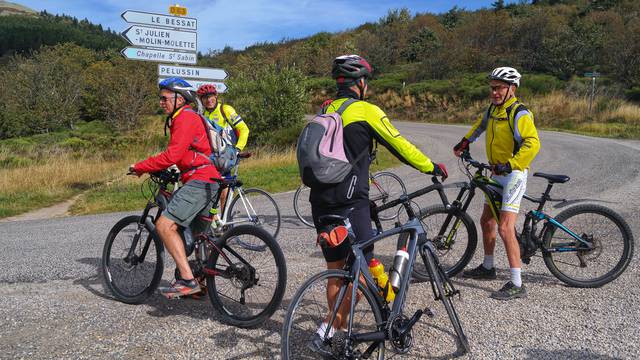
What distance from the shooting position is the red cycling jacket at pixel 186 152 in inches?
156

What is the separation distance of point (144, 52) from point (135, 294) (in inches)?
328

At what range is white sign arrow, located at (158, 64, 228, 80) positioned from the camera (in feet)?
37.7

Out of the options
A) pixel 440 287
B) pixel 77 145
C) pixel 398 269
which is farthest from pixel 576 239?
pixel 77 145

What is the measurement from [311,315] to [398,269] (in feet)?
2.20

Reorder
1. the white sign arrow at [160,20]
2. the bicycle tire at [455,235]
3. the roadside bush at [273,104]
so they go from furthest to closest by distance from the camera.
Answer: the roadside bush at [273,104], the white sign arrow at [160,20], the bicycle tire at [455,235]

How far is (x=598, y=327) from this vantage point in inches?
146

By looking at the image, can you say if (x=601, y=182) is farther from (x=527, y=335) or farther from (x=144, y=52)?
(x=144, y=52)

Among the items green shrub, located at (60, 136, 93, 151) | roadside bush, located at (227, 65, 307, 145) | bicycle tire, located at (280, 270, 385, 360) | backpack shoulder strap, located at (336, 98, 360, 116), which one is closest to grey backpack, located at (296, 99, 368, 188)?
backpack shoulder strap, located at (336, 98, 360, 116)

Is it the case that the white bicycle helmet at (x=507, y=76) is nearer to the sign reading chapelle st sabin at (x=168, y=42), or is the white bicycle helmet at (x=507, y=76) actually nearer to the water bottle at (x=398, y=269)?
the water bottle at (x=398, y=269)

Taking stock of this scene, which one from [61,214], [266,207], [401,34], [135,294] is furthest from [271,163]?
[401,34]

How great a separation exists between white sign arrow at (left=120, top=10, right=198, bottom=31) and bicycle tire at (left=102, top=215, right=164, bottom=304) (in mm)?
8020

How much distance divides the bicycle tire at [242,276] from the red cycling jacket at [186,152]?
64 centimetres

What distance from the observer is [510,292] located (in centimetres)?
430

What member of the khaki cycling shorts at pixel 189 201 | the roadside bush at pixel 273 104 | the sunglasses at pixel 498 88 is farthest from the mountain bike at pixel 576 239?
the roadside bush at pixel 273 104
